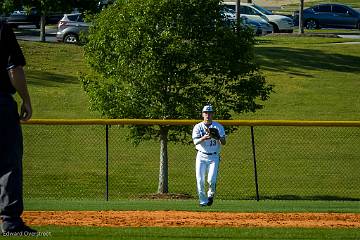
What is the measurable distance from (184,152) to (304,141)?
11.2ft

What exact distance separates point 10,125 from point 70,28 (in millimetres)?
36577

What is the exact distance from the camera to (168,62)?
23.3 metres

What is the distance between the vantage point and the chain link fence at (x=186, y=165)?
76.5 ft

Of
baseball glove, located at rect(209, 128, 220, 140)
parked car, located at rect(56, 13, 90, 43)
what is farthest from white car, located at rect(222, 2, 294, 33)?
baseball glove, located at rect(209, 128, 220, 140)

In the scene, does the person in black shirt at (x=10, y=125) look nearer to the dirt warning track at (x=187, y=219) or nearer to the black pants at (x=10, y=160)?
the black pants at (x=10, y=160)

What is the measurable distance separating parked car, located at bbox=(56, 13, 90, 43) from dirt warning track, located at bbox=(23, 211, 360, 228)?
3114cm

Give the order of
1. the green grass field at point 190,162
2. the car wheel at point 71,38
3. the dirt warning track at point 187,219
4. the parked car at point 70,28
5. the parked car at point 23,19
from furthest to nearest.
Result: 1. the parked car at point 23,19
2. the car wheel at point 71,38
3. the parked car at point 70,28
4. the green grass field at point 190,162
5. the dirt warning track at point 187,219

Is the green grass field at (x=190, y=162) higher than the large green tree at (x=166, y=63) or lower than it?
lower

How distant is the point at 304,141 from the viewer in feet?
90.4

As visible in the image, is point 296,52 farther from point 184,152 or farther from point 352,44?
point 184,152

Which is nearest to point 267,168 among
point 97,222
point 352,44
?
point 97,222

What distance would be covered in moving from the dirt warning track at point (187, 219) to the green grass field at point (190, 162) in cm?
82

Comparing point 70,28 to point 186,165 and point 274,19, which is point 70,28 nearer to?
point 274,19

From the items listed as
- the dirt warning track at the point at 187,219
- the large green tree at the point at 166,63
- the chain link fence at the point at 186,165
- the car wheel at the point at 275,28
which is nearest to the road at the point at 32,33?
the car wheel at the point at 275,28
